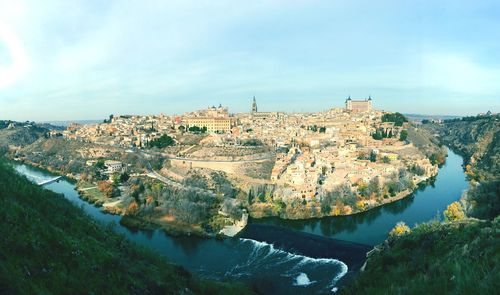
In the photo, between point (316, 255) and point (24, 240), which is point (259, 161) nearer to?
point (316, 255)

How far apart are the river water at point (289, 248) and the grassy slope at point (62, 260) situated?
318 centimetres

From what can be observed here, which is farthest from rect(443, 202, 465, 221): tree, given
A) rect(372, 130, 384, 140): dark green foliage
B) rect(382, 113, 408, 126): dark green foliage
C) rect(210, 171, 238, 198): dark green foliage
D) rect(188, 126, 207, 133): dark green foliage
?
rect(382, 113, 408, 126): dark green foliage

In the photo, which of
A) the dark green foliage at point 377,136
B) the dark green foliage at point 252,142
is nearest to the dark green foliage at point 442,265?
the dark green foliage at point 252,142

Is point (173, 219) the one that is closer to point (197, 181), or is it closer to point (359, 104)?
point (197, 181)

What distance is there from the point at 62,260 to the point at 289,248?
11.7 m

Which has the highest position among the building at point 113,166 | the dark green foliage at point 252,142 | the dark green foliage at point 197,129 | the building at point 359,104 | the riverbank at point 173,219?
the building at point 359,104

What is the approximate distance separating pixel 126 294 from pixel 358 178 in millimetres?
20787

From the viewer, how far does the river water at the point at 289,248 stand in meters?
12.6

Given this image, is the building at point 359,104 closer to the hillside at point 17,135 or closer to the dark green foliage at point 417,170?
the dark green foliage at point 417,170

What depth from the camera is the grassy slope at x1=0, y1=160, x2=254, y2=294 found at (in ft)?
12.4

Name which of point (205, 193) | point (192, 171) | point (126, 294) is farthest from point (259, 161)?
point (126, 294)

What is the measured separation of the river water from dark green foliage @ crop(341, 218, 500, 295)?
5566 millimetres

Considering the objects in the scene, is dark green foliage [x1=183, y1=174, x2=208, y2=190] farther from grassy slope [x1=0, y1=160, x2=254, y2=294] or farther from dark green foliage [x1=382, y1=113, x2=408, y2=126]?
dark green foliage [x1=382, y1=113, x2=408, y2=126]

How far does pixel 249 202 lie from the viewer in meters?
20.9
